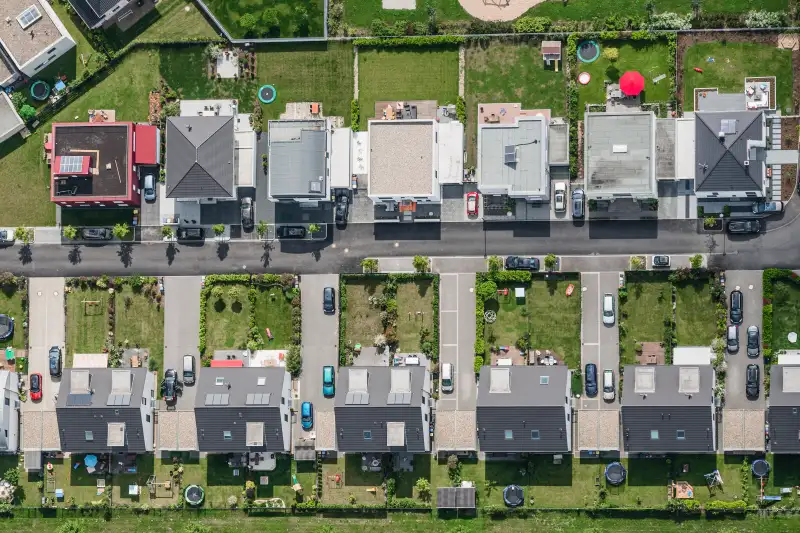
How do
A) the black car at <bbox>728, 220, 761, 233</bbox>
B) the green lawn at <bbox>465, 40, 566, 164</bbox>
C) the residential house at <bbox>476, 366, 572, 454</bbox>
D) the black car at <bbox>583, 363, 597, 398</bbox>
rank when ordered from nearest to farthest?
the residential house at <bbox>476, 366, 572, 454</bbox> < the black car at <bbox>728, 220, 761, 233</bbox> < the black car at <bbox>583, 363, 597, 398</bbox> < the green lawn at <bbox>465, 40, 566, 164</bbox>

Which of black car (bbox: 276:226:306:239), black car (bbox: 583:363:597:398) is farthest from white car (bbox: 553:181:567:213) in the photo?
black car (bbox: 276:226:306:239)

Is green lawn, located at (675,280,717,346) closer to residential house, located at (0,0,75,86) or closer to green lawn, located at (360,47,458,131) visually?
green lawn, located at (360,47,458,131)

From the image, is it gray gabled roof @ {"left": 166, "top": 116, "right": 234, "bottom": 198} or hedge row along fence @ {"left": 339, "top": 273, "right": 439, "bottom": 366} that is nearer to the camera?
gray gabled roof @ {"left": 166, "top": 116, "right": 234, "bottom": 198}

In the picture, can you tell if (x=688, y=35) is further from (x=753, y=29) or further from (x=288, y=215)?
(x=288, y=215)

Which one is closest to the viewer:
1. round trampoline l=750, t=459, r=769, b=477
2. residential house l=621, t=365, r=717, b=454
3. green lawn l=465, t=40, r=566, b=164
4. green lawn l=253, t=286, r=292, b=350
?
Result: residential house l=621, t=365, r=717, b=454

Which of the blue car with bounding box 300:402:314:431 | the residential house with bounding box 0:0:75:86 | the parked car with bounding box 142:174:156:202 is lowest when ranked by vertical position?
the blue car with bounding box 300:402:314:431

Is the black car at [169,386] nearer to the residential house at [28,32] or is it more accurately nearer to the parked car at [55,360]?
the parked car at [55,360]

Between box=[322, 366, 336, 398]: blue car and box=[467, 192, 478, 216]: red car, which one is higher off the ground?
box=[467, 192, 478, 216]: red car
